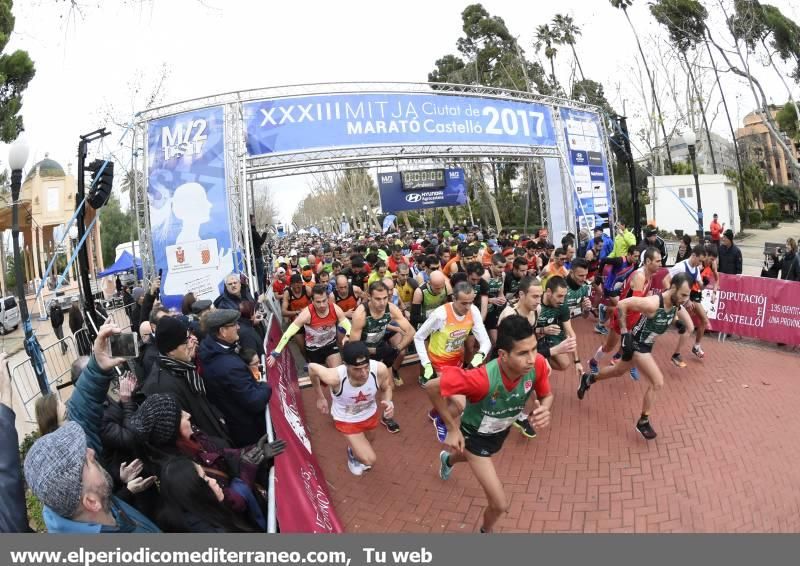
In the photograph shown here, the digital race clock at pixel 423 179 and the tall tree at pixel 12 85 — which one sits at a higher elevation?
the tall tree at pixel 12 85

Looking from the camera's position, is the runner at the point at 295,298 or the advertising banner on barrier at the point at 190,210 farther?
the advertising banner on barrier at the point at 190,210

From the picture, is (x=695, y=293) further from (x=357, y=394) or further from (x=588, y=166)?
(x=588, y=166)

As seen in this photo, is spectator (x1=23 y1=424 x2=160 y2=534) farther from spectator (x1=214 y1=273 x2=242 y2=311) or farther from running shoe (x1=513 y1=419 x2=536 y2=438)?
spectator (x1=214 y1=273 x2=242 y2=311)

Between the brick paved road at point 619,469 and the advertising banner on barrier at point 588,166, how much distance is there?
843cm

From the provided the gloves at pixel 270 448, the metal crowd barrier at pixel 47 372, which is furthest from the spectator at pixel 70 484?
the metal crowd barrier at pixel 47 372

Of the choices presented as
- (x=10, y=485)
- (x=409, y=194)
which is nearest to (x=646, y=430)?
(x=10, y=485)

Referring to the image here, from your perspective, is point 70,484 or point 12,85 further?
point 12,85

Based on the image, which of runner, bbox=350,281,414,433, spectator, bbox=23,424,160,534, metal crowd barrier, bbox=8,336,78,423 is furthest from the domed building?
spectator, bbox=23,424,160,534

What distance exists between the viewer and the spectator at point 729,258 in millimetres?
8883

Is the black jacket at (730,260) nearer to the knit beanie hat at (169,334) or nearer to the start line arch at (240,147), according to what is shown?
the start line arch at (240,147)

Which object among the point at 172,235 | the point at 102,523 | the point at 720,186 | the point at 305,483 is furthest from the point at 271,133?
A: the point at 720,186

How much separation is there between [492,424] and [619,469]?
195 centimetres

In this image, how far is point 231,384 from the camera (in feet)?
11.2

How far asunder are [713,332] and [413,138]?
25.2 feet
